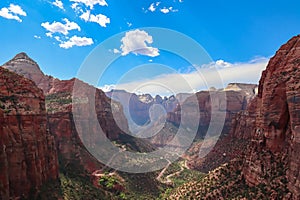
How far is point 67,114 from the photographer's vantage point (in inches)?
3029

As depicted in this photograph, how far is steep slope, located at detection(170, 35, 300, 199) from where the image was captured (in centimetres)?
3484

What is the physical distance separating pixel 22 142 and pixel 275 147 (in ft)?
126

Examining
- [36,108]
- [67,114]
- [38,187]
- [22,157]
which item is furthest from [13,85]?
[67,114]

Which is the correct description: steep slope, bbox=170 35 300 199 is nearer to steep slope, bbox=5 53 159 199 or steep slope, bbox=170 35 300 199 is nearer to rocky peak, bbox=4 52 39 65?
steep slope, bbox=5 53 159 199

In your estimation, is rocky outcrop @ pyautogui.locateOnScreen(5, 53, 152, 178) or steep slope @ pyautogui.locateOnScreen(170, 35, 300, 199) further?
rocky outcrop @ pyautogui.locateOnScreen(5, 53, 152, 178)

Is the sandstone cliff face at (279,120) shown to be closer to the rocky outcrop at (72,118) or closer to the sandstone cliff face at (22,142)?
the sandstone cliff face at (22,142)

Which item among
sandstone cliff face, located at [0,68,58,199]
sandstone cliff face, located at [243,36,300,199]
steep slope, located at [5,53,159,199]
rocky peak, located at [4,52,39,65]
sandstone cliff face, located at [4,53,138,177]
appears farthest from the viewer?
rocky peak, located at [4,52,39,65]

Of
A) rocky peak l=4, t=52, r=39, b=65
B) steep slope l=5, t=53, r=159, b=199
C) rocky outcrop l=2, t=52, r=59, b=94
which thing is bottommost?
steep slope l=5, t=53, r=159, b=199

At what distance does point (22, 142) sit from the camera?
41500mm

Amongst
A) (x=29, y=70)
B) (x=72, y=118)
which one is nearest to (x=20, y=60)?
(x=29, y=70)

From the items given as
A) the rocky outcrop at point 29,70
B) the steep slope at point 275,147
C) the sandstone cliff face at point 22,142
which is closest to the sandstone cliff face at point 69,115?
the rocky outcrop at point 29,70

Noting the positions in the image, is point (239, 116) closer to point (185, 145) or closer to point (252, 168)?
point (185, 145)

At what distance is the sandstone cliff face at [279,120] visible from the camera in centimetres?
3556

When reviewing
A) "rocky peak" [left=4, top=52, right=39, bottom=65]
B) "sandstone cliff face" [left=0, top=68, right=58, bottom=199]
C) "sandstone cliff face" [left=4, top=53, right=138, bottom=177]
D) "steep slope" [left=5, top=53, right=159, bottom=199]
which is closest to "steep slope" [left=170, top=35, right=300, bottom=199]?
"steep slope" [left=5, top=53, right=159, bottom=199]
